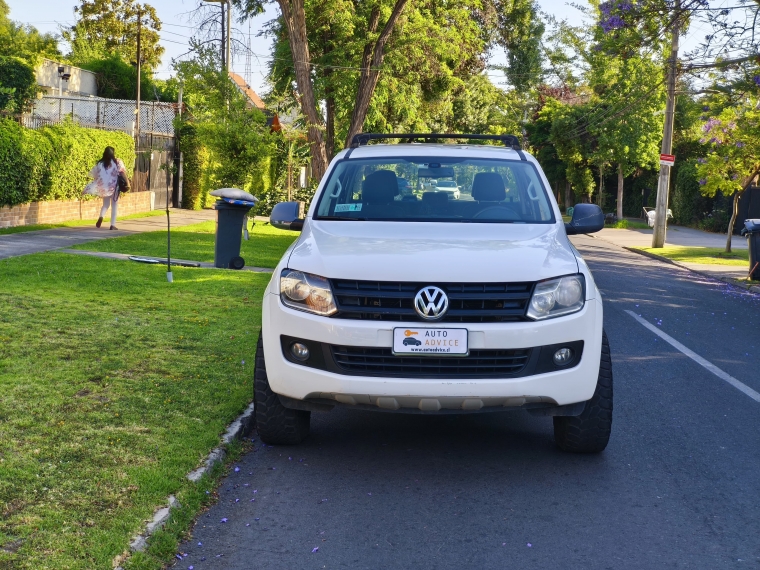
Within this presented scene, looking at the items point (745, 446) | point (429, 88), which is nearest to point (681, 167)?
point (429, 88)

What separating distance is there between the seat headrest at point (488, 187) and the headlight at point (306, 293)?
1841mm

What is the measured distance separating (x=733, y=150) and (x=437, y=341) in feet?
69.9

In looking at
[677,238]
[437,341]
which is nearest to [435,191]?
[437,341]

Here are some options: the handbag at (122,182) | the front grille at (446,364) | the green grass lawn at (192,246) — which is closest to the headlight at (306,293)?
the front grille at (446,364)

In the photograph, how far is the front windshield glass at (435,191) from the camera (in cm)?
656

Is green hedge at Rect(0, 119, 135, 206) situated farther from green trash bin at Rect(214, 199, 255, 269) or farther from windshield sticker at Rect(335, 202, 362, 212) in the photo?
windshield sticker at Rect(335, 202, 362, 212)

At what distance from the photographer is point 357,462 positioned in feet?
18.5

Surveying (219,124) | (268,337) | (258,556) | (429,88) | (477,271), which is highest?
(429,88)

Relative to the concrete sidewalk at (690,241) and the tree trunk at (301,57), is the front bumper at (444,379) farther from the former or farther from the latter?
the tree trunk at (301,57)

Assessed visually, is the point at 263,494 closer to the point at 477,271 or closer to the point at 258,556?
the point at 258,556

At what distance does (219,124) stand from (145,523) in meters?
16.8

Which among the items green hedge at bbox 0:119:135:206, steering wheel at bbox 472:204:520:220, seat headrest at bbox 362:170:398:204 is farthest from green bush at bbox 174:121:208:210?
steering wheel at bbox 472:204:520:220

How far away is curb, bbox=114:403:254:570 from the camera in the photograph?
407cm

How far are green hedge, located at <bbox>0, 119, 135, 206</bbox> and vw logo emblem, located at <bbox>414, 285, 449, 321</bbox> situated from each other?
14960 millimetres
